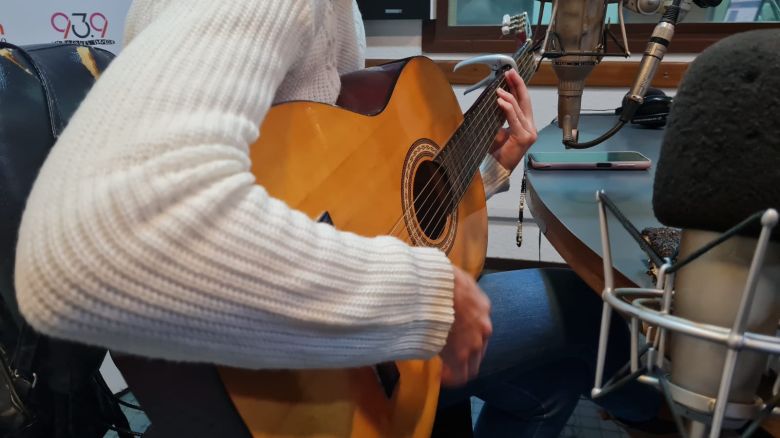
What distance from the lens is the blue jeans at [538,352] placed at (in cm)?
81

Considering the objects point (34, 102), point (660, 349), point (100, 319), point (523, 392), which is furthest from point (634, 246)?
point (34, 102)

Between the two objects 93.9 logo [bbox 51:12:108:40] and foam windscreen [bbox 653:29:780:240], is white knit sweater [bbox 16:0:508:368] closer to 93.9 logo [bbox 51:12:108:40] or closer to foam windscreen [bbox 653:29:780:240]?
foam windscreen [bbox 653:29:780:240]

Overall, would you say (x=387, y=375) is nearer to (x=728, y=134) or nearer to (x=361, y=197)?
(x=361, y=197)

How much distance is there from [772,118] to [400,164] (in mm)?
495

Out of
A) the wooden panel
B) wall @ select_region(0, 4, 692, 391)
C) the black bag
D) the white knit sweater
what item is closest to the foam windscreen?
the white knit sweater

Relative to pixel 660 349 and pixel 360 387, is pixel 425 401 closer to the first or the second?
pixel 360 387

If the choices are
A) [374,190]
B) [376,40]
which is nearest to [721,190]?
[374,190]

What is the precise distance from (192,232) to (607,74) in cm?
191

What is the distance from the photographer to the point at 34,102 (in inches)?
23.5

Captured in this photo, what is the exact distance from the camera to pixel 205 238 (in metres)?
0.36

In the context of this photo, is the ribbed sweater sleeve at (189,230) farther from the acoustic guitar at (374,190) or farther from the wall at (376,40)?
the wall at (376,40)

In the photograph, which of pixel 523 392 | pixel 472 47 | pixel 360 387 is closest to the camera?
pixel 360 387

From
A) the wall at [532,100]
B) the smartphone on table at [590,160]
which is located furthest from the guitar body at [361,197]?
the wall at [532,100]

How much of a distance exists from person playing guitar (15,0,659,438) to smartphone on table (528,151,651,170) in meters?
0.47
